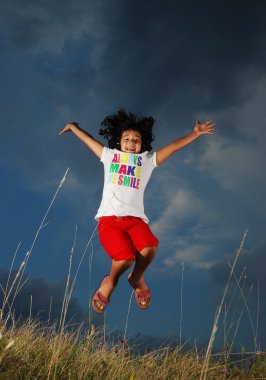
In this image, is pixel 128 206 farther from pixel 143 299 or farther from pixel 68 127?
pixel 68 127

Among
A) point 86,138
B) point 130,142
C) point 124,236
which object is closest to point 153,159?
point 130,142

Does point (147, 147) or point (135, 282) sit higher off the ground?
point (147, 147)

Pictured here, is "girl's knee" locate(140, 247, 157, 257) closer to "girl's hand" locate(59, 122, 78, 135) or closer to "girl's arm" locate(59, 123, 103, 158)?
"girl's arm" locate(59, 123, 103, 158)

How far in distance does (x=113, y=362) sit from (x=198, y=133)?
398 centimetres

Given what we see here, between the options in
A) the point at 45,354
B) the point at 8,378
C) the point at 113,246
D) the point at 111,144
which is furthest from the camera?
the point at 111,144

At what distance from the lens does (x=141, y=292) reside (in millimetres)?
7750

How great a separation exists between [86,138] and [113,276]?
8.07ft

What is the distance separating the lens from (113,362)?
16.9ft

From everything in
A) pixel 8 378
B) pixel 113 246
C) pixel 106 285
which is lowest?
pixel 8 378

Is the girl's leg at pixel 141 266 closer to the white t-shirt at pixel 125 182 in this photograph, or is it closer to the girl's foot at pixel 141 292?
the girl's foot at pixel 141 292

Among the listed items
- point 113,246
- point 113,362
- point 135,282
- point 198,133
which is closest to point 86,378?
point 113,362

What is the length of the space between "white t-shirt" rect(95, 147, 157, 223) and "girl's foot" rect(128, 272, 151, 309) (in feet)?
3.38

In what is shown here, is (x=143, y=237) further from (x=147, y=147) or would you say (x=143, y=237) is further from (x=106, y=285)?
(x=147, y=147)

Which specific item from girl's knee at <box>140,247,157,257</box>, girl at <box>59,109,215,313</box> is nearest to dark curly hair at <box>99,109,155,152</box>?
girl at <box>59,109,215,313</box>
